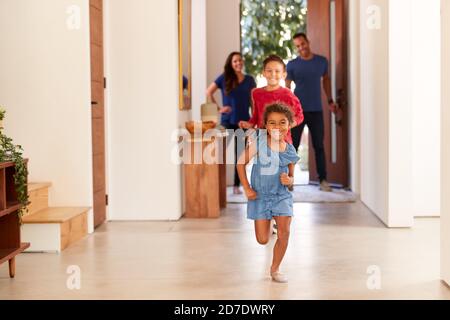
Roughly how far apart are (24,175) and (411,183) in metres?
3.00

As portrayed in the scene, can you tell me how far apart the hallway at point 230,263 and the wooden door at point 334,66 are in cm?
252

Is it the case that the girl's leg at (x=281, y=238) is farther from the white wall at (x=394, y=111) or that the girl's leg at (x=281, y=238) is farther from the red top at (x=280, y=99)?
the white wall at (x=394, y=111)

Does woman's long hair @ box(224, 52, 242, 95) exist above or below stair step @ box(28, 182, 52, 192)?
above

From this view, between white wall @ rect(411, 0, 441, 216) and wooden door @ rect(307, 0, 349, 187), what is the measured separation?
7.85 ft

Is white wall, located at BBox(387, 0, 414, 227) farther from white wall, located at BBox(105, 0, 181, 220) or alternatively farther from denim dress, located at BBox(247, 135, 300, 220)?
denim dress, located at BBox(247, 135, 300, 220)

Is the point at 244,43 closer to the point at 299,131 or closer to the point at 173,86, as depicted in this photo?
the point at 299,131

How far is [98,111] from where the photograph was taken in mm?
6602

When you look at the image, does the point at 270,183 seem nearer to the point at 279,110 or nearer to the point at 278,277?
the point at 279,110

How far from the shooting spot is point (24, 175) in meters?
4.66

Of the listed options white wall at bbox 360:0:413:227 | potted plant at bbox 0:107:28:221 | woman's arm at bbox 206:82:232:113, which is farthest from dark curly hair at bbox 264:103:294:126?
woman's arm at bbox 206:82:232:113

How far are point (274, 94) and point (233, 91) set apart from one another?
114 inches

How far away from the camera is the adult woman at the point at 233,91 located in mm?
8422

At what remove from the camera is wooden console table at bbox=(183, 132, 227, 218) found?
23.2ft
